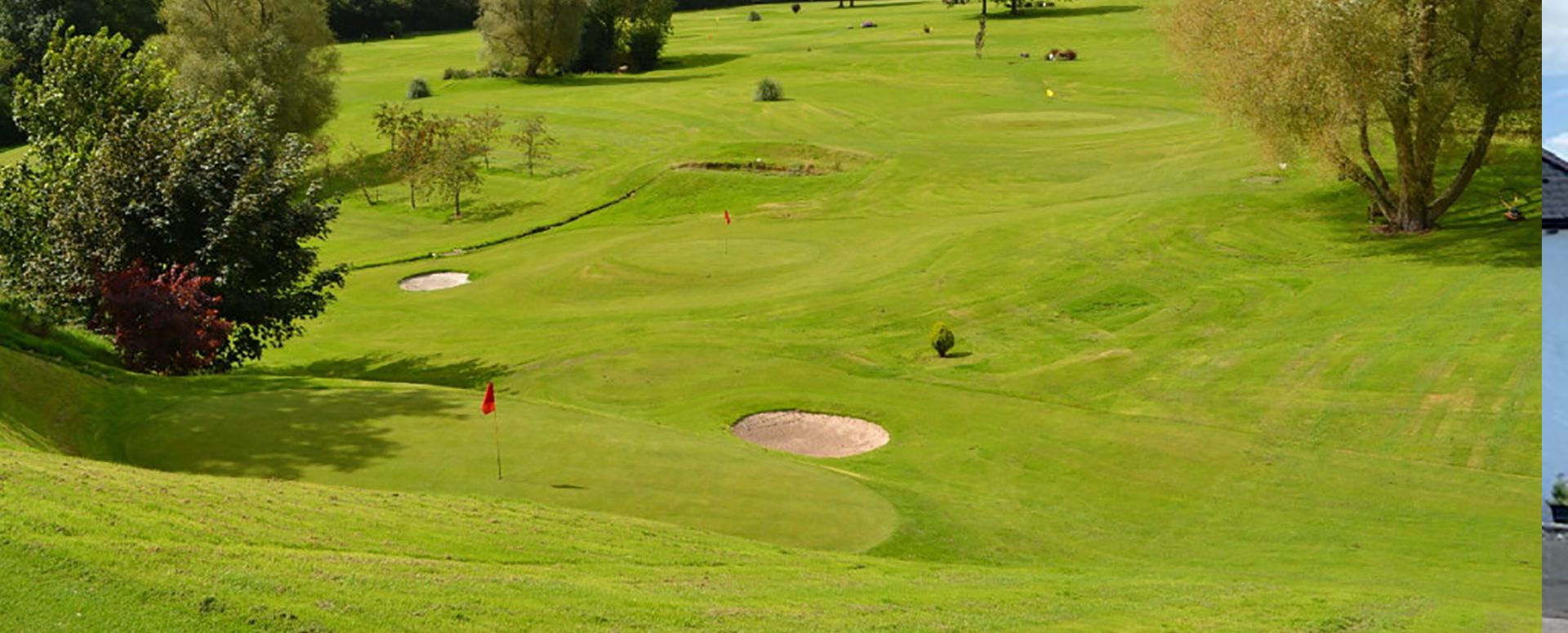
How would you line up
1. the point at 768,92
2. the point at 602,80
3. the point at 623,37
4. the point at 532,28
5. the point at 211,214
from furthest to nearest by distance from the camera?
the point at 623,37 < the point at 602,80 < the point at 532,28 < the point at 768,92 < the point at 211,214

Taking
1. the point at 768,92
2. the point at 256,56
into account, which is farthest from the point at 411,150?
the point at 768,92

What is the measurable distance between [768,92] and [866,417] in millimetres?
62674

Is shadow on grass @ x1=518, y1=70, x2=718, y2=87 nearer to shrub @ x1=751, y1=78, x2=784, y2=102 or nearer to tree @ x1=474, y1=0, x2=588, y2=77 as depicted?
tree @ x1=474, y1=0, x2=588, y2=77

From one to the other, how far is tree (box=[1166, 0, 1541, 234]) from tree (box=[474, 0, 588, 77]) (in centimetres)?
7526

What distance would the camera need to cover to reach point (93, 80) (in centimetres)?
4541

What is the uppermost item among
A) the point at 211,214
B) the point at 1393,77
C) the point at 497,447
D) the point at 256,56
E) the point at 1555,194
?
the point at 256,56

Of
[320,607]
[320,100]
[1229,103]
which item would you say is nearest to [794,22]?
[320,100]

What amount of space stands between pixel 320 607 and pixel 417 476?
10734 mm

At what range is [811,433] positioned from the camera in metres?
32.3

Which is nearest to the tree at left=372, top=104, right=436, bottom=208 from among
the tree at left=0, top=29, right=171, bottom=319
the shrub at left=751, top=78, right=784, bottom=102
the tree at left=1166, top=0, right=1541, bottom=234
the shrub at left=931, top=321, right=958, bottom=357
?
the tree at left=0, top=29, right=171, bottom=319

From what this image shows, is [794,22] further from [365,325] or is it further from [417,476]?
[417,476]

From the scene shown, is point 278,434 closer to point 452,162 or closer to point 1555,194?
point 1555,194

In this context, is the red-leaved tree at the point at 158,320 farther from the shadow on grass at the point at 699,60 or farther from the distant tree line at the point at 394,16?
the distant tree line at the point at 394,16


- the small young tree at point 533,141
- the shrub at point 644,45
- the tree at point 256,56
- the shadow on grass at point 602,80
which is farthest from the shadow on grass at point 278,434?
the shrub at point 644,45
